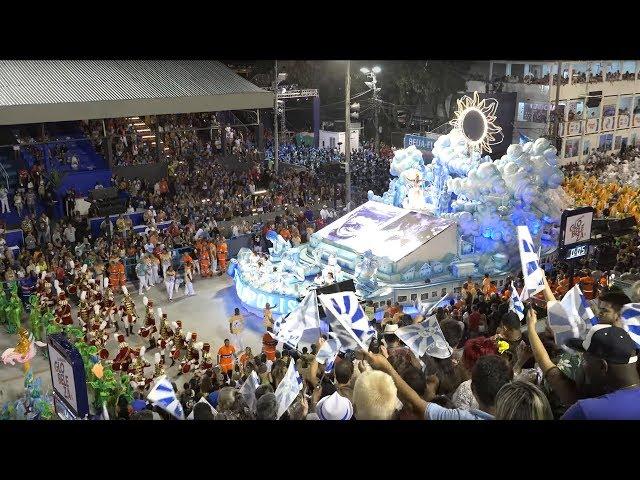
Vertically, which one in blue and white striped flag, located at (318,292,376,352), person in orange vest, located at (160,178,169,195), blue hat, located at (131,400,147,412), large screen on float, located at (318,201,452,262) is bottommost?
blue hat, located at (131,400,147,412)

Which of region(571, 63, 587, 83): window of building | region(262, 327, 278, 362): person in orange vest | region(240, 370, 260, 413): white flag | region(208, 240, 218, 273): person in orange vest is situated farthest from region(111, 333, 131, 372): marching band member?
region(571, 63, 587, 83): window of building

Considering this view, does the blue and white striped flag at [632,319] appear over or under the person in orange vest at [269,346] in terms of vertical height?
over

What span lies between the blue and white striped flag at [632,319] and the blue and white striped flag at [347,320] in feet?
8.07

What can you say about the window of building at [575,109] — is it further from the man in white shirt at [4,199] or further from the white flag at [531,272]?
the white flag at [531,272]

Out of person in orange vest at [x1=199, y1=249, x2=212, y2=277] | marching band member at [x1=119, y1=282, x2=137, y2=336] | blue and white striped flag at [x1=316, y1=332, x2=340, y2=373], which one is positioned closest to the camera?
blue and white striped flag at [x1=316, y1=332, x2=340, y2=373]

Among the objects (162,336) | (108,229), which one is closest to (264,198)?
(108,229)

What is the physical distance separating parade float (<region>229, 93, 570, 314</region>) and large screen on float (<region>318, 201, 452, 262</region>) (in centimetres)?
2

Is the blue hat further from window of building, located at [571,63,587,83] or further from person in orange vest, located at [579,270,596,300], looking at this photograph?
window of building, located at [571,63,587,83]

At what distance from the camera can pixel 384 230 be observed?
15172mm

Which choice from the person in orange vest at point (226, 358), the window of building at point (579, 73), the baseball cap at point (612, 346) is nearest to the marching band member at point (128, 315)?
the person in orange vest at point (226, 358)

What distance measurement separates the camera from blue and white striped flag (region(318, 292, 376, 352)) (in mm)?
7059

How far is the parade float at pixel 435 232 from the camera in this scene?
1390cm

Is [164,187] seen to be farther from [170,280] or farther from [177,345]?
[177,345]

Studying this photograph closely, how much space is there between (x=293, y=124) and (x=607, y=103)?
13924 mm
